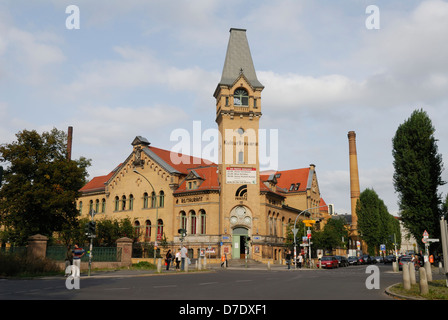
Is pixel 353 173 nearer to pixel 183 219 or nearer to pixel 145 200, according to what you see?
pixel 183 219

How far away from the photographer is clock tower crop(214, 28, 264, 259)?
50531 mm

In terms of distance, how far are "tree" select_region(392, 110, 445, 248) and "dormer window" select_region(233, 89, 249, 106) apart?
897 inches

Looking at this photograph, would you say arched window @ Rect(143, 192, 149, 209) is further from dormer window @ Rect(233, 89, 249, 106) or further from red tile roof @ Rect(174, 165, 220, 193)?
dormer window @ Rect(233, 89, 249, 106)

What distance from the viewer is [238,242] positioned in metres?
50.2

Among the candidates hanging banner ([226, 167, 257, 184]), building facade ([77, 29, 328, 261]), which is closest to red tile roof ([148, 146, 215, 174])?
building facade ([77, 29, 328, 261])

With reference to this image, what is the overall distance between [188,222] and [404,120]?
28738 mm

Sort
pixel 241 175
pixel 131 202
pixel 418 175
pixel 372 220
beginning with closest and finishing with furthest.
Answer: pixel 418 175 → pixel 241 175 → pixel 131 202 → pixel 372 220

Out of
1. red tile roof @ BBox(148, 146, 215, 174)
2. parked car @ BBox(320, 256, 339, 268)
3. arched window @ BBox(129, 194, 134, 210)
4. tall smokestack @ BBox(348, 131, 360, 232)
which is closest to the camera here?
parked car @ BBox(320, 256, 339, 268)

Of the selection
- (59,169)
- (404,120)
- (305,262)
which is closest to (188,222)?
(305,262)

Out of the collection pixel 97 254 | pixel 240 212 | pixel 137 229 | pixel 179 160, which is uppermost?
pixel 179 160

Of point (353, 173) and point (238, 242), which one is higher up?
point (353, 173)

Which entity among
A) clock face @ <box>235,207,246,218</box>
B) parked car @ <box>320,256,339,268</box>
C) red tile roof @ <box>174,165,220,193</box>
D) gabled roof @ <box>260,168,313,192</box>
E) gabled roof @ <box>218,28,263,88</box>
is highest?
gabled roof @ <box>218,28,263,88</box>

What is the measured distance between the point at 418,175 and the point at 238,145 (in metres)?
23.7

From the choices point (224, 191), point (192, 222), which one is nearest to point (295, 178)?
point (224, 191)
